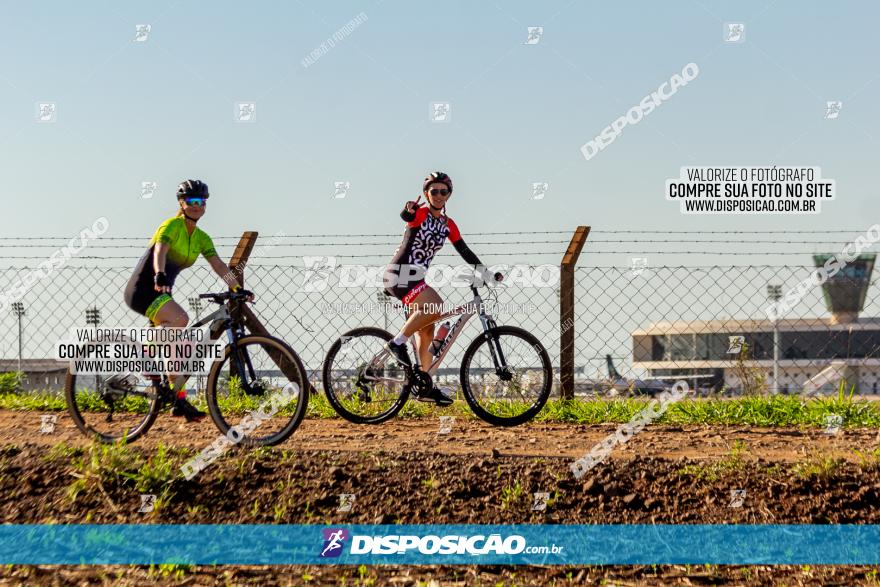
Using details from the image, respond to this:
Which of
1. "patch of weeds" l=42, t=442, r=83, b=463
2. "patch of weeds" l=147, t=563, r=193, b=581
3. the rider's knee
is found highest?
the rider's knee

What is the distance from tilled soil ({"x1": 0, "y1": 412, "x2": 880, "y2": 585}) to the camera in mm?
4766

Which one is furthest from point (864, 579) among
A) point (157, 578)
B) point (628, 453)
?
point (157, 578)

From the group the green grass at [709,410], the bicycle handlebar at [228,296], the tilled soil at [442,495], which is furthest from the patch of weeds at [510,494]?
the green grass at [709,410]

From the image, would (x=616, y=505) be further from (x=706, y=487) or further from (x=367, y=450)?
(x=367, y=450)

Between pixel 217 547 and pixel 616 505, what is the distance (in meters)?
2.26

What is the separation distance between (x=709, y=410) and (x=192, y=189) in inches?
197

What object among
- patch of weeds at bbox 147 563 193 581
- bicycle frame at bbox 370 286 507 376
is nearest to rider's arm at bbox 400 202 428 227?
bicycle frame at bbox 370 286 507 376

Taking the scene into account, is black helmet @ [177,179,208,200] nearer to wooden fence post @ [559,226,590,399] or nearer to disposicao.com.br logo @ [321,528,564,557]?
disposicao.com.br logo @ [321,528,564,557]

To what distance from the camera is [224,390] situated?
7.27m

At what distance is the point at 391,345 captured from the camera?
773cm

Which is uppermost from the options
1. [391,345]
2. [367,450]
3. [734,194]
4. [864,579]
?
[734,194]

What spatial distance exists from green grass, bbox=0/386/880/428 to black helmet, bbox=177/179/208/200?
2013mm

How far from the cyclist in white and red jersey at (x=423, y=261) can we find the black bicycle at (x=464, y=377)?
0.33ft

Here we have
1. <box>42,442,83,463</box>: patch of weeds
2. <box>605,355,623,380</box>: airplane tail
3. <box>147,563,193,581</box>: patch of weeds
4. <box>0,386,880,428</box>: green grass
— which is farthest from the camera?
<box>605,355,623,380</box>: airplane tail
